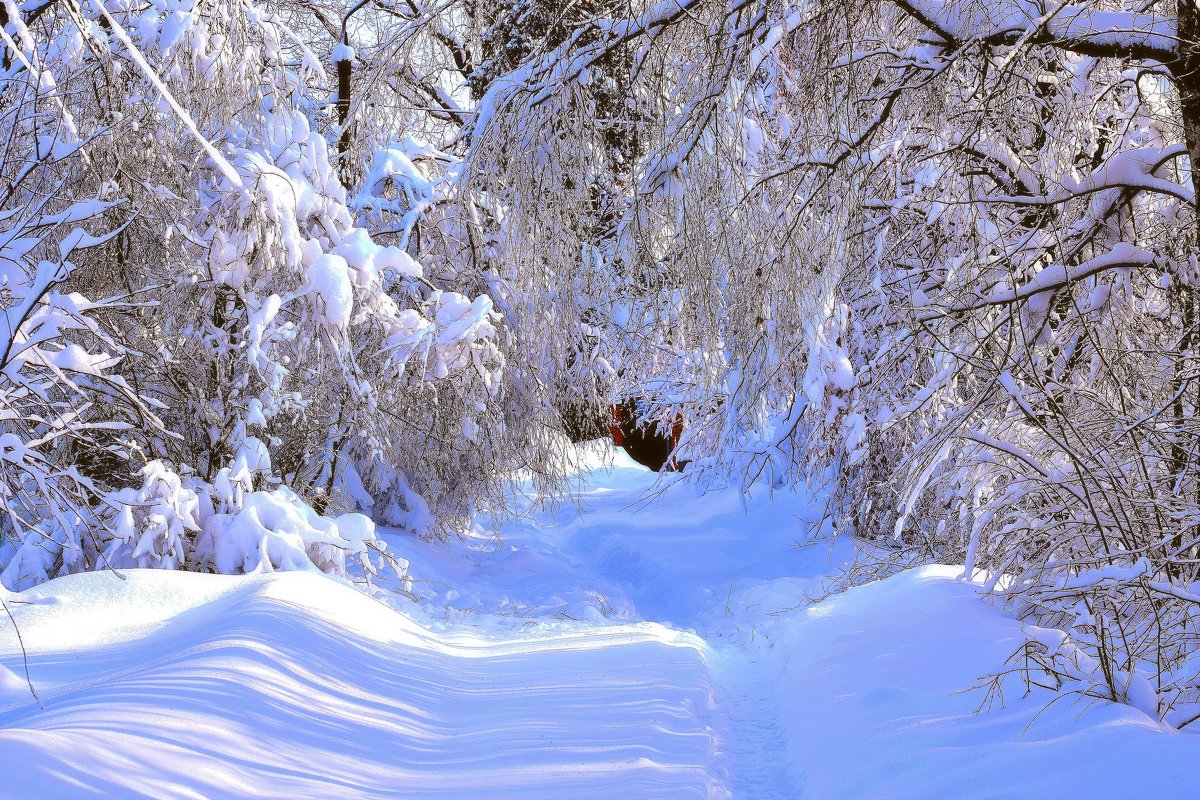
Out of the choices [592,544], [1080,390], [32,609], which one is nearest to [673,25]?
[1080,390]

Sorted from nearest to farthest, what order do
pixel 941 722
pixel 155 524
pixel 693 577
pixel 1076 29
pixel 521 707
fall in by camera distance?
pixel 941 722, pixel 1076 29, pixel 521 707, pixel 155 524, pixel 693 577

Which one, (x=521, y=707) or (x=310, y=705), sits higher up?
(x=310, y=705)

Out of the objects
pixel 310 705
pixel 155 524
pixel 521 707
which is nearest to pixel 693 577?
pixel 155 524

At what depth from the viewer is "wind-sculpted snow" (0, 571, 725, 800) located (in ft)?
10.2

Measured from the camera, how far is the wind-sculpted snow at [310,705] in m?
3.12

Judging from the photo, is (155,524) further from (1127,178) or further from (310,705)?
(1127,178)

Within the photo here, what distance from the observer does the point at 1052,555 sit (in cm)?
423

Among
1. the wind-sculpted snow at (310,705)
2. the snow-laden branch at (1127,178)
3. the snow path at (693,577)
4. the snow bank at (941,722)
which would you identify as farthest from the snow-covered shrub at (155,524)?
the snow-laden branch at (1127,178)

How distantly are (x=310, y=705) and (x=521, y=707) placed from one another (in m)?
1.01

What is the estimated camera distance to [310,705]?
3.95 meters

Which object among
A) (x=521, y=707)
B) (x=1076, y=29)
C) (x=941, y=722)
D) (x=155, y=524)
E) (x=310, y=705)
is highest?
(x=1076, y=29)

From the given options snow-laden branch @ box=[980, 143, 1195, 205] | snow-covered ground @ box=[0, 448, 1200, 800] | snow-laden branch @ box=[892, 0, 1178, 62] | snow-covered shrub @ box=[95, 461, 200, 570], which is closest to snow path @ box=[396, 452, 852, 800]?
snow-covered ground @ box=[0, 448, 1200, 800]

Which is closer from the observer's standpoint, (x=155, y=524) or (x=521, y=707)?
(x=521, y=707)

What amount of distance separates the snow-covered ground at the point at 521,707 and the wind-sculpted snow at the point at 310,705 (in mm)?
12
